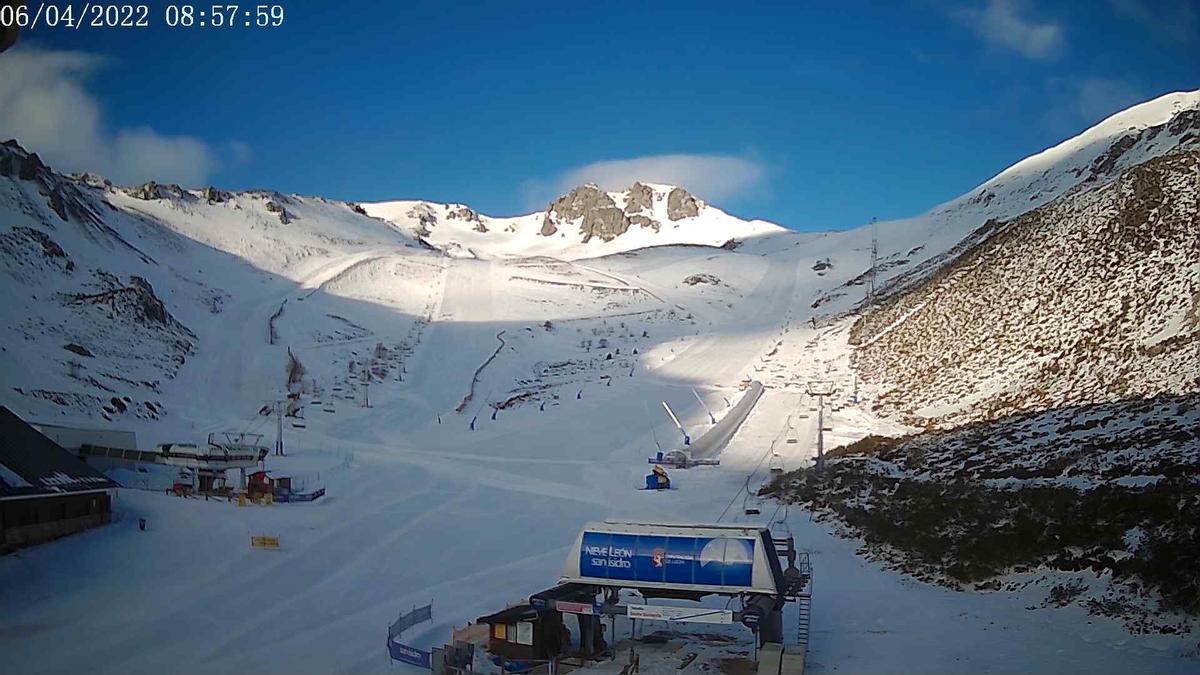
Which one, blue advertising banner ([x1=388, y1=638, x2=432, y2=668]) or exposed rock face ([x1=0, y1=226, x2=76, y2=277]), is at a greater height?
exposed rock face ([x1=0, y1=226, x2=76, y2=277])

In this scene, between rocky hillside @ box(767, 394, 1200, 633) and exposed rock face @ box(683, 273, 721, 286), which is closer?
rocky hillside @ box(767, 394, 1200, 633)

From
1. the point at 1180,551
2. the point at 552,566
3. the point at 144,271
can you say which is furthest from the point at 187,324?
the point at 1180,551

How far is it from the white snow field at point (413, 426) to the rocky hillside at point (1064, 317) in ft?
12.0

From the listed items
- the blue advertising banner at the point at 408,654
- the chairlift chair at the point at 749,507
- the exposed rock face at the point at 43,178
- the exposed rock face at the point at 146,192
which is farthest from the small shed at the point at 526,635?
the exposed rock face at the point at 146,192

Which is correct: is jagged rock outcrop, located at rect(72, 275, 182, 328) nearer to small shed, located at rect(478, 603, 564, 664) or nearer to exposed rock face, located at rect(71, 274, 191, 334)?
exposed rock face, located at rect(71, 274, 191, 334)

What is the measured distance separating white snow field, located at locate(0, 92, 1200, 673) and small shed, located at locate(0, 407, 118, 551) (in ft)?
2.17

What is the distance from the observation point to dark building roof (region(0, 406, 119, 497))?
70.4 ft

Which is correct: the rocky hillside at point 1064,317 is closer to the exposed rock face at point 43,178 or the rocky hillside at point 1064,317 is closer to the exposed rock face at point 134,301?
the exposed rock face at point 134,301

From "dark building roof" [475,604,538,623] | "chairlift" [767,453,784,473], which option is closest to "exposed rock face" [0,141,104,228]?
"chairlift" [767,453,784,473]

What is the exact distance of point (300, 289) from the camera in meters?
81.8

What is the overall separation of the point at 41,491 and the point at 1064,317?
4076 centimetres

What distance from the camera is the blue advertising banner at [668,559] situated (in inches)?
587

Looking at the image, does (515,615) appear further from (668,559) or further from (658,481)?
(658,481)

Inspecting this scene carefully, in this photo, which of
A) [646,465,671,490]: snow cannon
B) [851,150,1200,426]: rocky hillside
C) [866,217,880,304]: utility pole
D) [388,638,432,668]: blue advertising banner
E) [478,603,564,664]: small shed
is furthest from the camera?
[866,217,880,304]: utility pole
